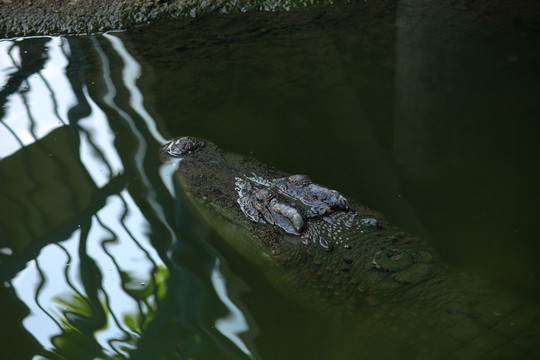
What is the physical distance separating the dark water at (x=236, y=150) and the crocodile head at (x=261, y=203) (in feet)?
0.47

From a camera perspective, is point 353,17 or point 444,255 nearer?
point 444,255

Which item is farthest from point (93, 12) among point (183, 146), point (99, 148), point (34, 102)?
point (183, 146)

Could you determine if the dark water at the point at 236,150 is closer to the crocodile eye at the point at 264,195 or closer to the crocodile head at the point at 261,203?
the crocodile head at the point at 261,203

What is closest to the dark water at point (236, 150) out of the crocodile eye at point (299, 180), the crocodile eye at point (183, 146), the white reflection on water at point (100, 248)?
the white reflection on water at point (100, 248)

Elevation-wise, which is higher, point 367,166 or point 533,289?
point 367,166

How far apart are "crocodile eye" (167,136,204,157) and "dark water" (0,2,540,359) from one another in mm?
130

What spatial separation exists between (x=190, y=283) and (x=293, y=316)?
0.55 meters

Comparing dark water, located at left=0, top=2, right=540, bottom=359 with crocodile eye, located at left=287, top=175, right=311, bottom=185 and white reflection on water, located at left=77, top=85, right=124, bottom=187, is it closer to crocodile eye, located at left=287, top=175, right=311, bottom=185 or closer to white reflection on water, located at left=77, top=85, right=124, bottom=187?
white reflection on water, located at left=77, top=85, right=124, bottom=187

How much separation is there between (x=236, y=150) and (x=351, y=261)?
4.07 ft

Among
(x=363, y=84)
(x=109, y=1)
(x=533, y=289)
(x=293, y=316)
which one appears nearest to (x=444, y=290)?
(x=533, y=289)

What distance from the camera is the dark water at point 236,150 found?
99.8 inches

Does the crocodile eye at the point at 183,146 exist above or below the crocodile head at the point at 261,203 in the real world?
above

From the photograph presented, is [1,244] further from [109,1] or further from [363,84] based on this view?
[109,1]

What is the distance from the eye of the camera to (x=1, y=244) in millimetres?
2943
